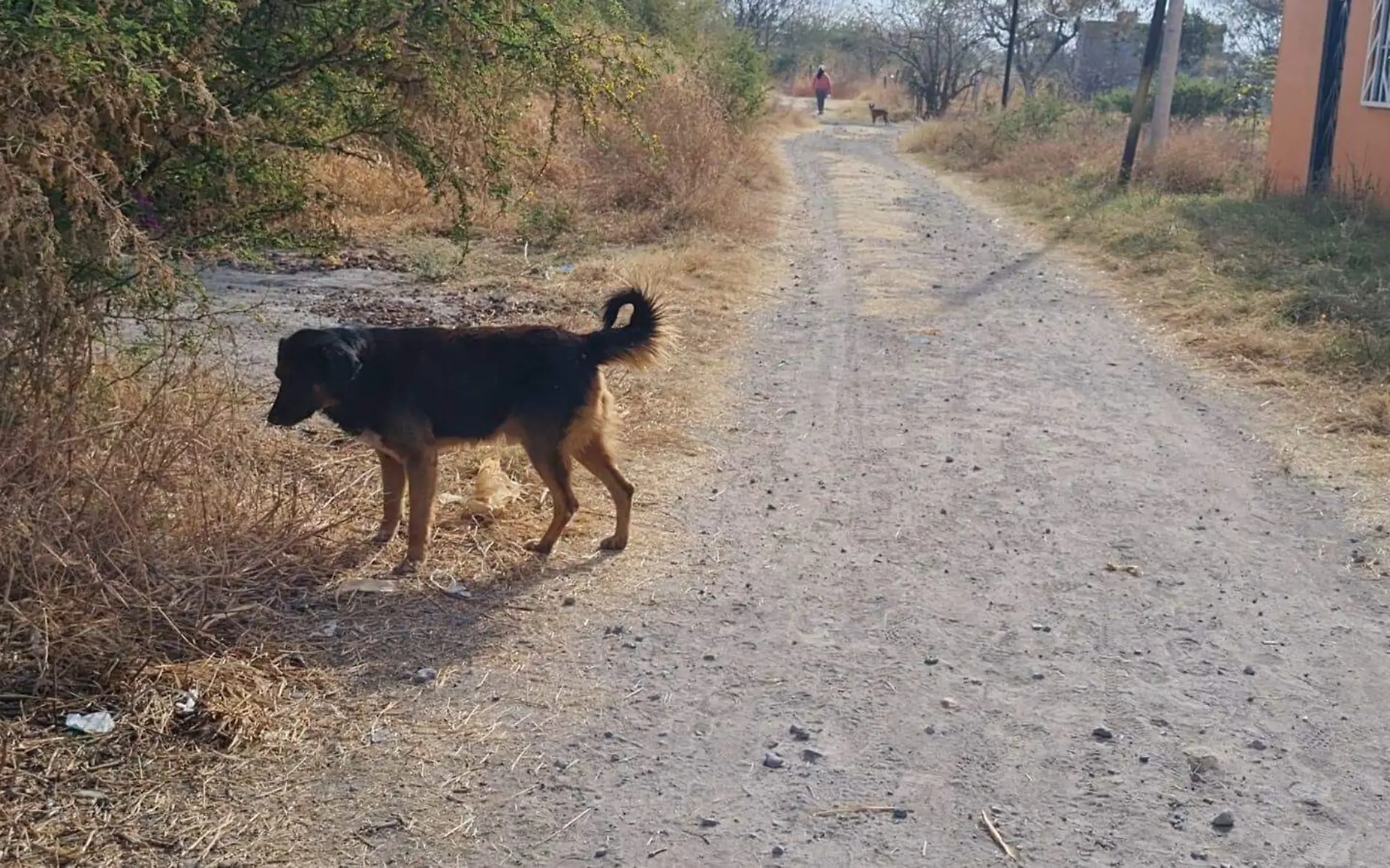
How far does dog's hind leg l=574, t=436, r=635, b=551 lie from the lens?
229 inches

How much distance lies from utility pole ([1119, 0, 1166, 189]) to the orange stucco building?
215cm

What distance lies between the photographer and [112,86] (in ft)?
14.3

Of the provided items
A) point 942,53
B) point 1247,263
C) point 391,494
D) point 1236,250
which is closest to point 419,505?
point 391,494

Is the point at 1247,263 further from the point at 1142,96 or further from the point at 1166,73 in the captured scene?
the point at 1166,73

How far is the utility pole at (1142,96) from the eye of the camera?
20.7 metres

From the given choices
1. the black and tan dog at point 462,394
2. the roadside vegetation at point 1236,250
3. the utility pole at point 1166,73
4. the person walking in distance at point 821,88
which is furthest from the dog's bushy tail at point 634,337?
the person walking in distance at point 821,88

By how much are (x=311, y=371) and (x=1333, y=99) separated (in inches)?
624

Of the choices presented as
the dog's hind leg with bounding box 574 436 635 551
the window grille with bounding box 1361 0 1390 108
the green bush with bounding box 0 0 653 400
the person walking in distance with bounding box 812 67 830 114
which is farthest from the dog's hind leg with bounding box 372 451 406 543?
the person walking in distance with bounding box 812 67 830 114

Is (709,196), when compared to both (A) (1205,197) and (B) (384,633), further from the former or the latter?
(B) (384,633)

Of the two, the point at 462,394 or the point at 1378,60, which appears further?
the point at 1378,60

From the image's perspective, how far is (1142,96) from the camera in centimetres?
2117

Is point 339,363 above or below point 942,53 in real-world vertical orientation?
below

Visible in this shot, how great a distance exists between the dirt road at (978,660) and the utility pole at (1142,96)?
13.0 m

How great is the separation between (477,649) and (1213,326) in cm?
803
